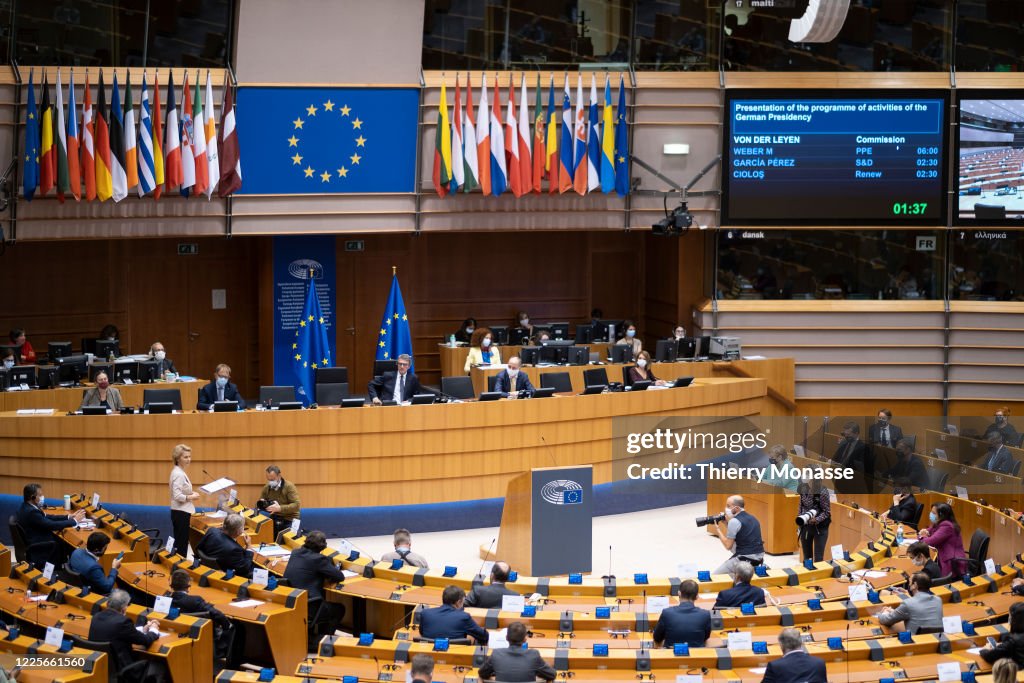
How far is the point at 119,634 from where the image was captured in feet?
28.7

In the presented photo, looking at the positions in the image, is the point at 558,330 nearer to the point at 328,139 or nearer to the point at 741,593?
the point at 328,139

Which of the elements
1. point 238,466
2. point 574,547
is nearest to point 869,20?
point 574,547

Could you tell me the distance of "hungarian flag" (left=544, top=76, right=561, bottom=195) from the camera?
18297 millimetres

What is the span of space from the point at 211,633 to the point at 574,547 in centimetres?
470

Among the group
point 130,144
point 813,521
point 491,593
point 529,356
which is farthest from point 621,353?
point 491,593

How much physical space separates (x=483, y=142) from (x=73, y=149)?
18.2ft

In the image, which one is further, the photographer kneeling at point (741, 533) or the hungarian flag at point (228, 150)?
the hungarian flag at point (228, 150)

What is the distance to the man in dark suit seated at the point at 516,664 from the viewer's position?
26.7ft

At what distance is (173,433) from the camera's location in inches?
547

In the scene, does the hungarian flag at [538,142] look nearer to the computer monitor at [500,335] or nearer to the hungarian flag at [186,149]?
the computer monitor at [500,335]

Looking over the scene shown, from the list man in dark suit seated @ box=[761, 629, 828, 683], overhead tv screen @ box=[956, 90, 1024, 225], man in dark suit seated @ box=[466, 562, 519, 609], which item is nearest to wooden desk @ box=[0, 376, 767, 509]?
man in dark suit seated @ box=[466, 562, 519, 609]

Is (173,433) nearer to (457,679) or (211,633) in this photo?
(211,633)

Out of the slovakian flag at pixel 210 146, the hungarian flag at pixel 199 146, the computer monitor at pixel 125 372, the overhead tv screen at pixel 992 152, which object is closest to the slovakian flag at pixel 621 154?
the overhead tv screen at pixel 992 152

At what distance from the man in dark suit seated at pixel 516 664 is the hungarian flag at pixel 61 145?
10765 mm
